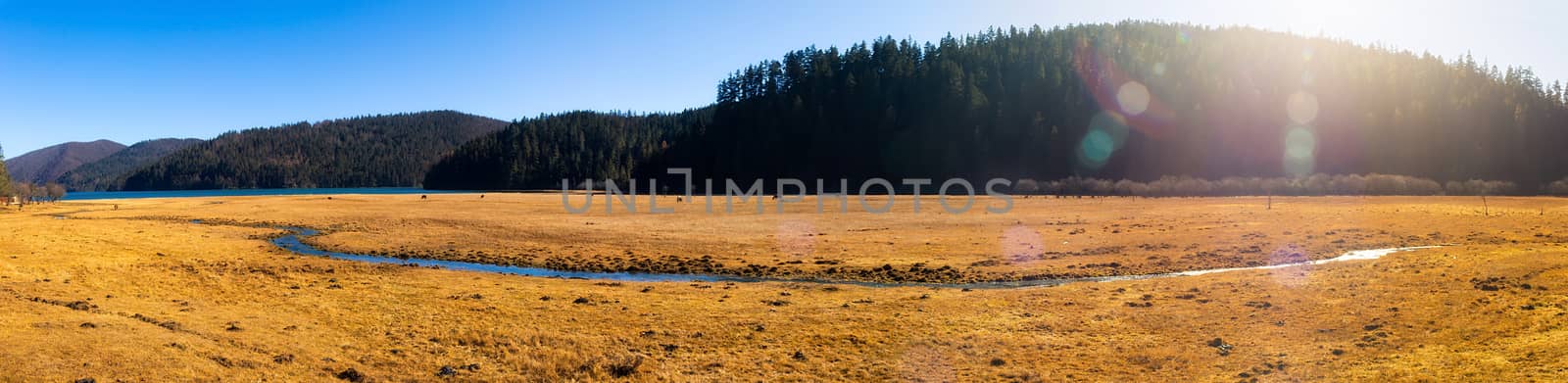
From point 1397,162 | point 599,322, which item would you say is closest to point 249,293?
point 599,322

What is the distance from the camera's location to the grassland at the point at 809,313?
14.6 meters

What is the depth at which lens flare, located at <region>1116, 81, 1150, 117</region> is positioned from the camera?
141 meters

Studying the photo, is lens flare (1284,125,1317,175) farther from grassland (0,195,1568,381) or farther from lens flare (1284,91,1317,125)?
grassland (0,195,1568,381)

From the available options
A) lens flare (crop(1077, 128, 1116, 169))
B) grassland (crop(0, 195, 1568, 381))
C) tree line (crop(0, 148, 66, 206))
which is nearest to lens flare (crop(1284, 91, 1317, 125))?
lens flare (crop(1077, 128, 1116, 169))

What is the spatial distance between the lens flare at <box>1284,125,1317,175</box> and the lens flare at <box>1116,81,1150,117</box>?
2483 cm

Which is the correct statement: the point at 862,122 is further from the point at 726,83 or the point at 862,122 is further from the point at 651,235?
the point at 651,235

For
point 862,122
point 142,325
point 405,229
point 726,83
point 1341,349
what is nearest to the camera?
point 1341,349

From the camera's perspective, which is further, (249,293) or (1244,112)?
(1244,112)

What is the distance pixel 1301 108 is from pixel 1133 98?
30.9m

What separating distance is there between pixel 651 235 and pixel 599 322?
28.1m

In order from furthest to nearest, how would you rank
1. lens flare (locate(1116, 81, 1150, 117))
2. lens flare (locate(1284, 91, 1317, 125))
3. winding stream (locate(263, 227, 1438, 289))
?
lens flare (locate(1116, 81, 1150, 117)), lens flare (locate(1284, 91, 1317, 125)), winding stream (locate(263, 227, 1438, 289))

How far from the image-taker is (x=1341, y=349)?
1544cm

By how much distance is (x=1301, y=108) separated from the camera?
5635 inches

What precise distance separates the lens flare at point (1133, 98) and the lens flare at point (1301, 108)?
2567 centimetres
